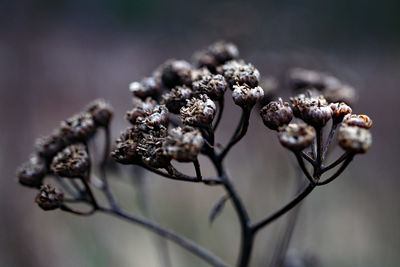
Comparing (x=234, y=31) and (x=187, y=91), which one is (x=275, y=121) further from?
(x=234, y=31)

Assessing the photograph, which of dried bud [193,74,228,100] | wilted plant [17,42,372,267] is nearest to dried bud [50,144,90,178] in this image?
wilted plant [17,42,372,267]

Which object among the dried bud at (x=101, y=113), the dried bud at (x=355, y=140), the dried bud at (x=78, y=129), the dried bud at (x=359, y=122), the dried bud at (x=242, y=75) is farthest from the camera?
the dried bud at (x=101, y=113)

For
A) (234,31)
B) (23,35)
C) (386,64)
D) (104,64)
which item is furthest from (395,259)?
(104,64)

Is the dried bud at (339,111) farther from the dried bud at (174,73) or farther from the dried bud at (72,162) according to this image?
the dried bud at (72,162)

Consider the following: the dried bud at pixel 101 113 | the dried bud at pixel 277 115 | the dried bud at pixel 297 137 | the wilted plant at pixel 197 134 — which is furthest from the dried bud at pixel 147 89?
the dried bud at pixel 297 137

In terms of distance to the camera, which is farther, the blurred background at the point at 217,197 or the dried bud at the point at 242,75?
the blurred background at the point at 217,197

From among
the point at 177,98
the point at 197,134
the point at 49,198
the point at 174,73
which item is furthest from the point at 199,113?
the point at 49,198
